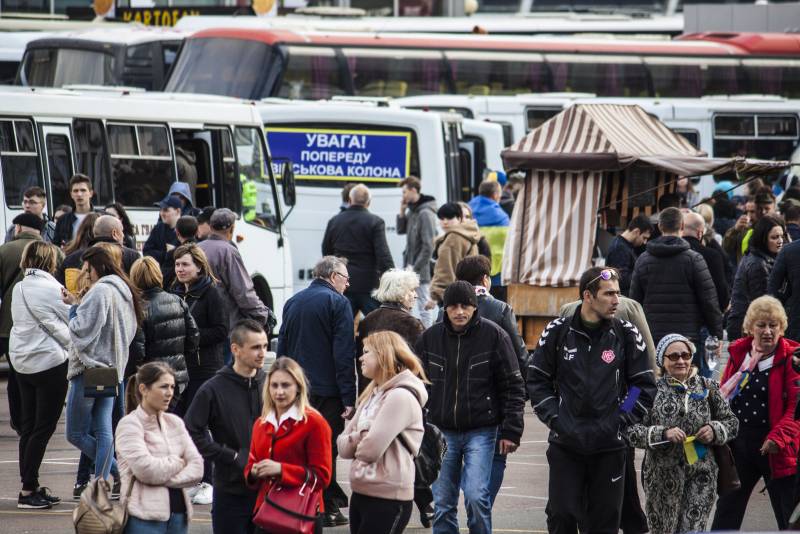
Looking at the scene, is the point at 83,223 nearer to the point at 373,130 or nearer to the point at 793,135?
the point at 373,130

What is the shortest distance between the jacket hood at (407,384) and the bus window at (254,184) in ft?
37.0

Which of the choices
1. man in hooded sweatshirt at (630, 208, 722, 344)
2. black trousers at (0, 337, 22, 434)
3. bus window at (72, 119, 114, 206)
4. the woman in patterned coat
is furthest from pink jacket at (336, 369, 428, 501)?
bus window at (72, 119, 114, 206)

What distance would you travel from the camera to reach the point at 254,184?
1895cm

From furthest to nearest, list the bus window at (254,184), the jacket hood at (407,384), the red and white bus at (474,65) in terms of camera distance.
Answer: the red and white bus at (474,65), the bus window at (254,184), the jacket hood at (407,384)

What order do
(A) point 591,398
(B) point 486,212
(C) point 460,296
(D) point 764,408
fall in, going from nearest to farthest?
(A) point 591,398, (C) point 460,296, (D) point 764,408, (B) point 486,212

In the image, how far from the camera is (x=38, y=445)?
10250 millimetres

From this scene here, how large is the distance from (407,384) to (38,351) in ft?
12.3

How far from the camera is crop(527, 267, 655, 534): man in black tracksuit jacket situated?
823cm

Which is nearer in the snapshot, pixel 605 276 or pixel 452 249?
pixel 605 276

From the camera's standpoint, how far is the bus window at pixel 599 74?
32.2m

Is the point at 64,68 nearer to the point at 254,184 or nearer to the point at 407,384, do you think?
the point at 254,184

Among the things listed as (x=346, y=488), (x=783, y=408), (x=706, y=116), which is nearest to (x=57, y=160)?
(x=346, y=488)

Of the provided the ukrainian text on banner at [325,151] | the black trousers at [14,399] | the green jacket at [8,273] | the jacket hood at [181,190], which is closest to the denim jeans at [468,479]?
the black trousers at [14,399]

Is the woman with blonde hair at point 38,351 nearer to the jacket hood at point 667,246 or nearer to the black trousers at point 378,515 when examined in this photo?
the black trousers at point 378,515
